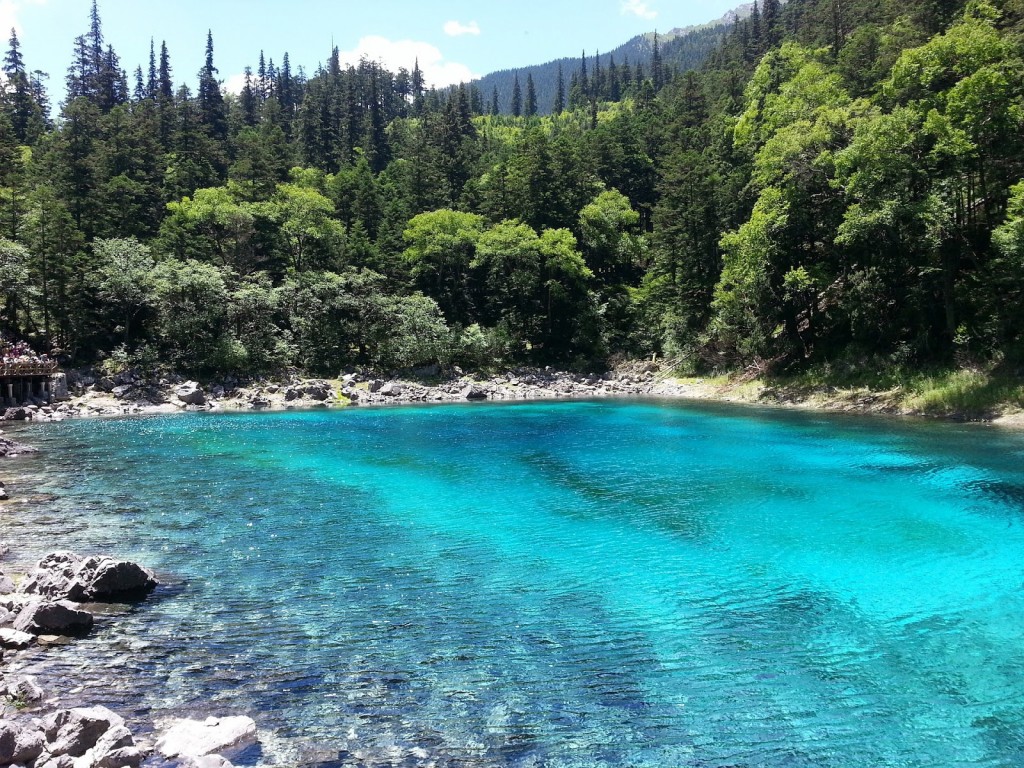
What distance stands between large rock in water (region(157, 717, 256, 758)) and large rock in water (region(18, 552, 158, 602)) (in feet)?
15.1

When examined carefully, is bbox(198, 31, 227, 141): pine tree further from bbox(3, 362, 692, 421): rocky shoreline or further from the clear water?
the clear water

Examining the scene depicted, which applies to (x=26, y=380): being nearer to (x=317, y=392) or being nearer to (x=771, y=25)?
(x=317, y=392)

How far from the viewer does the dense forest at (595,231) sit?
3388cm

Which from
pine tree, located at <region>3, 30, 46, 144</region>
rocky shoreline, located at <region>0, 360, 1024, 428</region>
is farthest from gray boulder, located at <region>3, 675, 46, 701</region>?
pine tree, located at <region>3, 30, 46, 144</region>

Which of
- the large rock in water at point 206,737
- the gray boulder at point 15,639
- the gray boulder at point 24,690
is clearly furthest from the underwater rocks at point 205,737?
the gray boulder at point 15,639

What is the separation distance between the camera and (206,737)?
6.48 m

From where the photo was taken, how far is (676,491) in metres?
18.9

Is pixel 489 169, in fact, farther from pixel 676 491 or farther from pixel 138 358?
pixel 676 491

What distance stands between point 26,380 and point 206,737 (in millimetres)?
40982

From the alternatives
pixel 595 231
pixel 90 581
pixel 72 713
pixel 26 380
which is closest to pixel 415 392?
pixel 26 380

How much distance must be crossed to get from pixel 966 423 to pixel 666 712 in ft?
95.6

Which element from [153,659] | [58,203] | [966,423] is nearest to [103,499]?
[153,659]

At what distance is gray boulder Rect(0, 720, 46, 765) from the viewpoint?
5.90 metres

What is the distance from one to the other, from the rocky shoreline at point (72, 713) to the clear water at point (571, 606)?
42 cm
